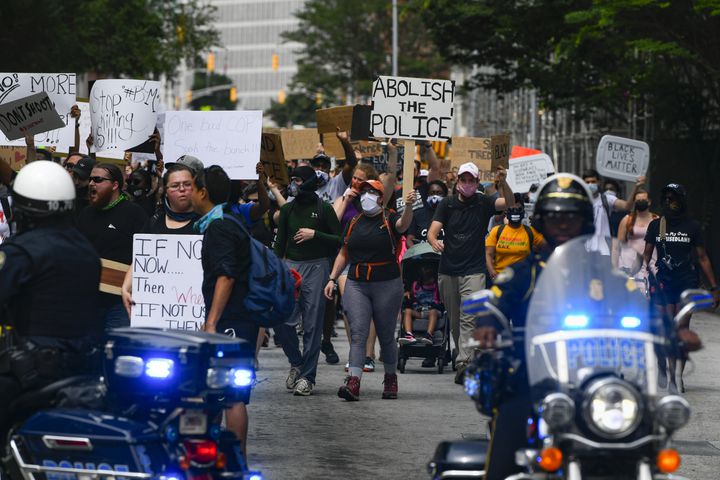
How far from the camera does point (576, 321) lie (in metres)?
6.06

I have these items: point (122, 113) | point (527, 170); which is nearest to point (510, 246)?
point (122, 113)

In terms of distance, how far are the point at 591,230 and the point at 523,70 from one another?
28.3 metres

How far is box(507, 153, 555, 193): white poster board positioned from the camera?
72.3 ft

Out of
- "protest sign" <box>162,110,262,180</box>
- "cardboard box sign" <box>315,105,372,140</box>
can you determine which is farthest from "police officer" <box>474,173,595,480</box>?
"cardboard box sign" <box>315,105,372,140</box>

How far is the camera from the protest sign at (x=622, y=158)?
19663 millimetres

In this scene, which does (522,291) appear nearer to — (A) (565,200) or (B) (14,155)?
(A) (565,200)

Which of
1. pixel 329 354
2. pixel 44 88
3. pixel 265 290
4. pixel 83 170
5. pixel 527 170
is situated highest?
pixel 44 88

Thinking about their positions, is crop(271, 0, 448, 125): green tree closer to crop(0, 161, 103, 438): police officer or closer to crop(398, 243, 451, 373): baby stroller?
crop(398, 243, 451, 373): baby stroller

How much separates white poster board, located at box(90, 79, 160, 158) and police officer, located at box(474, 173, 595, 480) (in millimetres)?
8543

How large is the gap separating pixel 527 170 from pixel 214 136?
9.58 m

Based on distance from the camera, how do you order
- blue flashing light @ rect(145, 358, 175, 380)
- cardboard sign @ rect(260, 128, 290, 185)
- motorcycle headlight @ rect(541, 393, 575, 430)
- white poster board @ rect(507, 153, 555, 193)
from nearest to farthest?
motorcycle headlight @ rect(541, 393, 575, 430) → blue flashing light @ rect(145, 358, 175, 380) → cardboard sign @ rect(260, 128, 290, 185) → white poster board @ rect(507, 153, 555, 193)

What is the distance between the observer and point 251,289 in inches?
342

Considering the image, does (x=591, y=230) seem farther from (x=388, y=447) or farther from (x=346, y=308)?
(x=346, y=308)

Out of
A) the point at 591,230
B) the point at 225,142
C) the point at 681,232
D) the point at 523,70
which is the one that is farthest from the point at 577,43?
the point at 591,230
